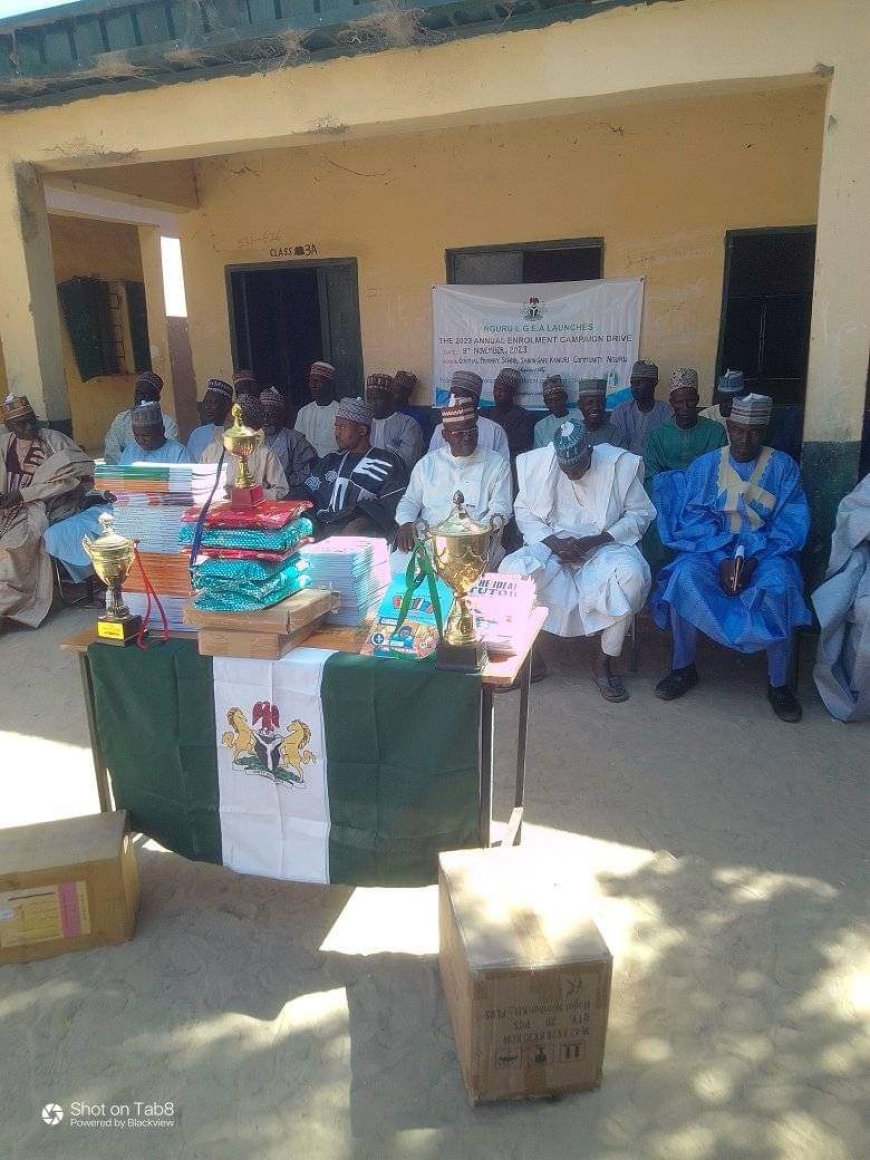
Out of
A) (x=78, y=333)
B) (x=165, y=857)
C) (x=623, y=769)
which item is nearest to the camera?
(x=165, y=857)

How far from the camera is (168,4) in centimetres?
482

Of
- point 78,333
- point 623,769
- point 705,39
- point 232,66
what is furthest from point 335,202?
point 623,769

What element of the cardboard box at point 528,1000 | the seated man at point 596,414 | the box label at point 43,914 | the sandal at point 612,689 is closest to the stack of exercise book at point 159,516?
the box label at point 43,914

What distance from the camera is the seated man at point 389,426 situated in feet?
21.9

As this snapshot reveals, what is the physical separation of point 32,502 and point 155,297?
4567 millimetres

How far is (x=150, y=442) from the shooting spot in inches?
237

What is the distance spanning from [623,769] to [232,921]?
6.01 feet

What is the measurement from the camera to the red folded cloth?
2.58m

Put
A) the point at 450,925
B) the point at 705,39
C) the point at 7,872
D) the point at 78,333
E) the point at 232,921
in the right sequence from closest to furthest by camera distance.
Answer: the point at 450,925 → the point at 7,872 → the point at 232,921 → the point at 705,39 → the point at 78,333

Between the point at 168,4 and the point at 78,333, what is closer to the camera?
the point at 168,4

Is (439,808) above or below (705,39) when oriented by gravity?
below

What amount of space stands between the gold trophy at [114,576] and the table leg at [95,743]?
17 centimetres

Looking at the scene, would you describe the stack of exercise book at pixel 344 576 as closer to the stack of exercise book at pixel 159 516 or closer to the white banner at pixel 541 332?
the stack of exercise book at pixel 159 516

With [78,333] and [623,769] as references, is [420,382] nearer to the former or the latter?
[623,769]
